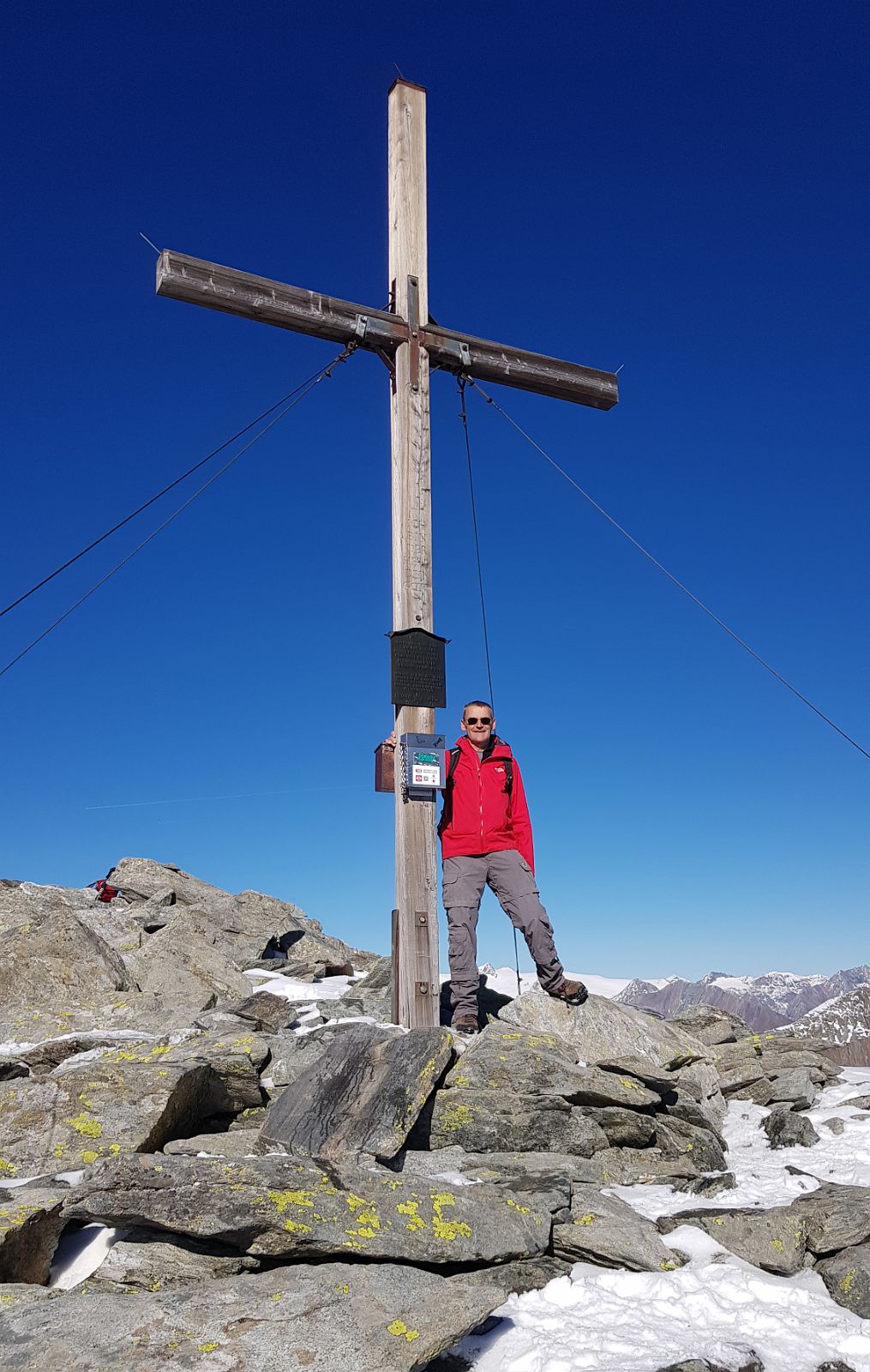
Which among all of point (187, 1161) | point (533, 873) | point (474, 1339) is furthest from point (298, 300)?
point (474, 1339)

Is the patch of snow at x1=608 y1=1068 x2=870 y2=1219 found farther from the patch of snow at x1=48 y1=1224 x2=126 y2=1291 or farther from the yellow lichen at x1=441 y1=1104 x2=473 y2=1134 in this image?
the patch of snow at x1=48 y1=1224 x2=126 y2=1291

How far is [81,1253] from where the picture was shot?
4.68 meters

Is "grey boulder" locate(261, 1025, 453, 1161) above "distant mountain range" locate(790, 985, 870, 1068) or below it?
below

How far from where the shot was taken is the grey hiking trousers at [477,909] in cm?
869

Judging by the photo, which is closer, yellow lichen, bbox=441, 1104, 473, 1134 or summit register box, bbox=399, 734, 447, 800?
yellow lichen, bbox=441, 1104, 473, 1134

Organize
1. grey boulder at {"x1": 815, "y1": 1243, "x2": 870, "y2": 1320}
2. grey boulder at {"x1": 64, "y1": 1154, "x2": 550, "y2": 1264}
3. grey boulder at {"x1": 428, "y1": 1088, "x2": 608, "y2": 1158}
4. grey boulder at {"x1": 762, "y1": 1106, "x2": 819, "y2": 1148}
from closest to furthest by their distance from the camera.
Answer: grey boulder at {"x1": 64, "y1": 1154, "x2": 550, "y2": 1264}
grey boulder at {"x1": 815, "y1": 1243, "x2": 870, "y2": 1320}
grey boulder at {"x1": 428, "y1": 1088, "x2": 608, "y2": 1158}
grey boulder at {"x1": 762, "y1": 1106, "x2": 819, "y2": 1148}

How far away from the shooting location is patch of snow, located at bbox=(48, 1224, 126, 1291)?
4.54 meters

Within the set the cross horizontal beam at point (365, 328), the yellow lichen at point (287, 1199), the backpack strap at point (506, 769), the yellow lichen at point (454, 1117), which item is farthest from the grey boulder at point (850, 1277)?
the cross horizontal beam at point (365, 328)

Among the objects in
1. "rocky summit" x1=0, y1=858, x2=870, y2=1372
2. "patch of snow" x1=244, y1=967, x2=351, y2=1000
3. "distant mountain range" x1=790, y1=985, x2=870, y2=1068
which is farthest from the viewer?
"distant mountain range" x1=790, y1=985, x2=870, y2=1068

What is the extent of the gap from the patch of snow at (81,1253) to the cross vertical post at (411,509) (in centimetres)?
384

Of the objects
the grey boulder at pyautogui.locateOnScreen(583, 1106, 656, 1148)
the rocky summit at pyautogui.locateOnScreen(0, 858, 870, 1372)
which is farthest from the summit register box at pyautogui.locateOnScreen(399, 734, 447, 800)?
the grey boulder at pyautogui.locateOnScreen(583, 1106, 656, 1148)

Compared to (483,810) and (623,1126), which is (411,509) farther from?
(623,1126)

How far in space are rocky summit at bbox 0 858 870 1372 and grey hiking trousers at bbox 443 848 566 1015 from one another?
0.41 metres

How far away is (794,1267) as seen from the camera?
5.20m
